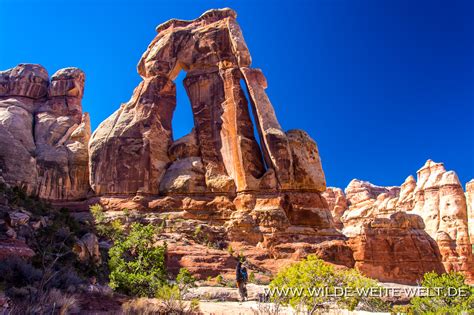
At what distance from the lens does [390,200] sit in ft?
209

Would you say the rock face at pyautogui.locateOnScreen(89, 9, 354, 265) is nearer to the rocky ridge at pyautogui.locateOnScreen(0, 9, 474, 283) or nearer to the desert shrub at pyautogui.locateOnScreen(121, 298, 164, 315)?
the rocky ridge at pyautogui.locateOnScreen(0, 9, 474, 283)

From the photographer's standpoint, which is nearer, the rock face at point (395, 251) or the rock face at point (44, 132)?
the rock face at point (395, 251)

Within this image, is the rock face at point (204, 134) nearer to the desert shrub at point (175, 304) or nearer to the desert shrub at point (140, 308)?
the desert shrub at point (175, 304)

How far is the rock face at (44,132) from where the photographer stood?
3130 centimetres

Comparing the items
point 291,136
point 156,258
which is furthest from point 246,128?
point 156,258

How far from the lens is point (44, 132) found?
3894 centimetres

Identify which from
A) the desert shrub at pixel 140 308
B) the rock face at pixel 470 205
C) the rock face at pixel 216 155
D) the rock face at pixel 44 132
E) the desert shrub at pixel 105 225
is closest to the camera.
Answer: the desert shrub at pixel 140 308

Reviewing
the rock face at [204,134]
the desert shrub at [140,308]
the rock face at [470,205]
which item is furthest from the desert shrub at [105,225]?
the rock face at [470,205]

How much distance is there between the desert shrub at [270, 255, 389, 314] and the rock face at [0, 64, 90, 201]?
24102 mm

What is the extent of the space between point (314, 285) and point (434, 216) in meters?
47.2

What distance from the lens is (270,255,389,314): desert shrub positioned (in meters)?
10.4

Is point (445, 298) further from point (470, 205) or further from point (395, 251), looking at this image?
point (470, 205)

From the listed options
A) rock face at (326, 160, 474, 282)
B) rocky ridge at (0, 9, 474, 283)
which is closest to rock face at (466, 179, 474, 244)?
rock face at (326, 160, 474, 282)

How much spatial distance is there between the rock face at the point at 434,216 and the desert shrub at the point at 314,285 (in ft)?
58.7
